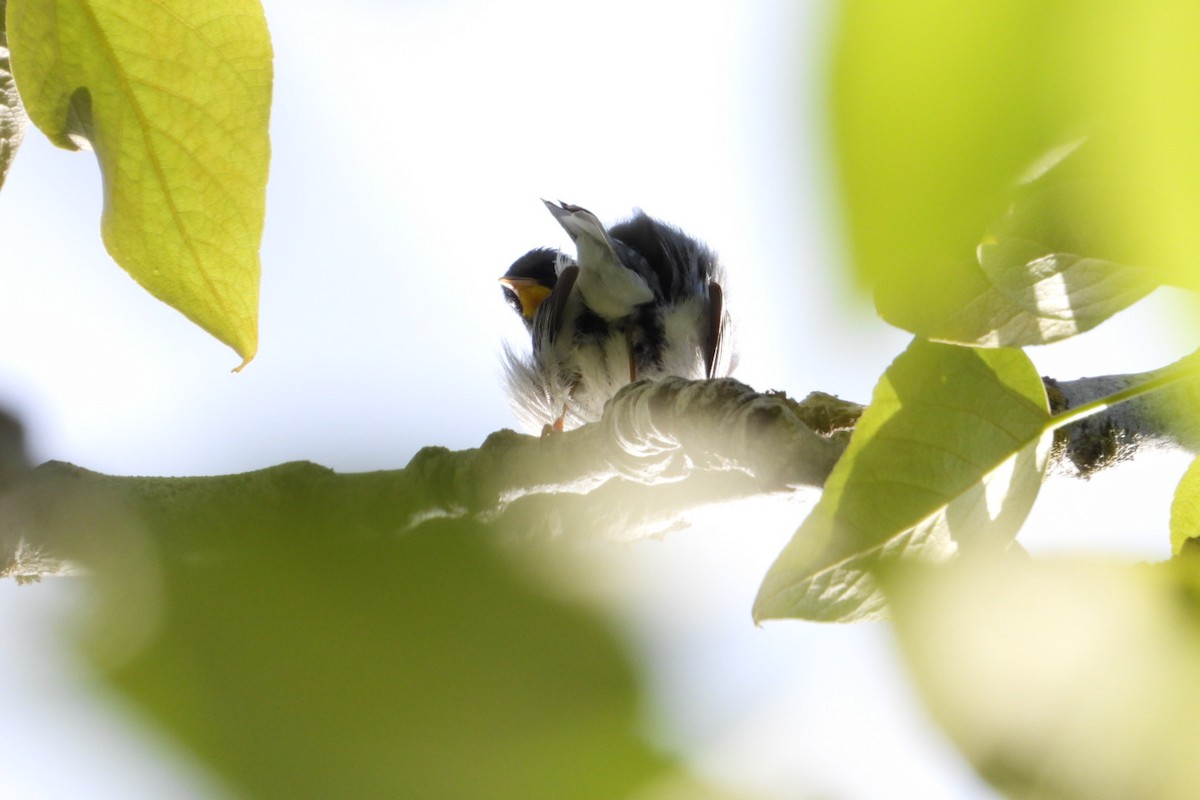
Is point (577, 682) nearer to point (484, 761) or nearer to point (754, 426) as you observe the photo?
point (484, 761)

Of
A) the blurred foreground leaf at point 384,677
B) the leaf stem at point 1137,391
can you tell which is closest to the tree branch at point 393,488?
the blurred foreground leaf at point 384,677

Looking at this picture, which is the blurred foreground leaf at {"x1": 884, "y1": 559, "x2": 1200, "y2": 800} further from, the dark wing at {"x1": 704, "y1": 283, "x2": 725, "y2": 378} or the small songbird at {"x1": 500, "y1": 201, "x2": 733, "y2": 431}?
the dark wing at {"x1": 704, "y1": 283, "x2": 725, "y2": 378}

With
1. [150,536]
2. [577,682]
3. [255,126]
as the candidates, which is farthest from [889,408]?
[150,536]

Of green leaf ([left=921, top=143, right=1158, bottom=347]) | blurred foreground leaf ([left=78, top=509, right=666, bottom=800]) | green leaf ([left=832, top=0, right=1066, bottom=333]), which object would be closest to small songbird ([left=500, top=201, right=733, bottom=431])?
blurred foreground leaf ([left=78, top=509, right=666, bottom=800])

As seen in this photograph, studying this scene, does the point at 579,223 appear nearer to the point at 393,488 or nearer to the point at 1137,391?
the point at 393,488

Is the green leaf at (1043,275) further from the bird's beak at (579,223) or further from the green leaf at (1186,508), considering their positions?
the bird's beak at (579,223)

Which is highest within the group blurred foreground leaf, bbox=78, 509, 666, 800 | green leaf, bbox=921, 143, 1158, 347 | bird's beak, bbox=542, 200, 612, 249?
bird's beak, bbox=542, 200, 612, 249
